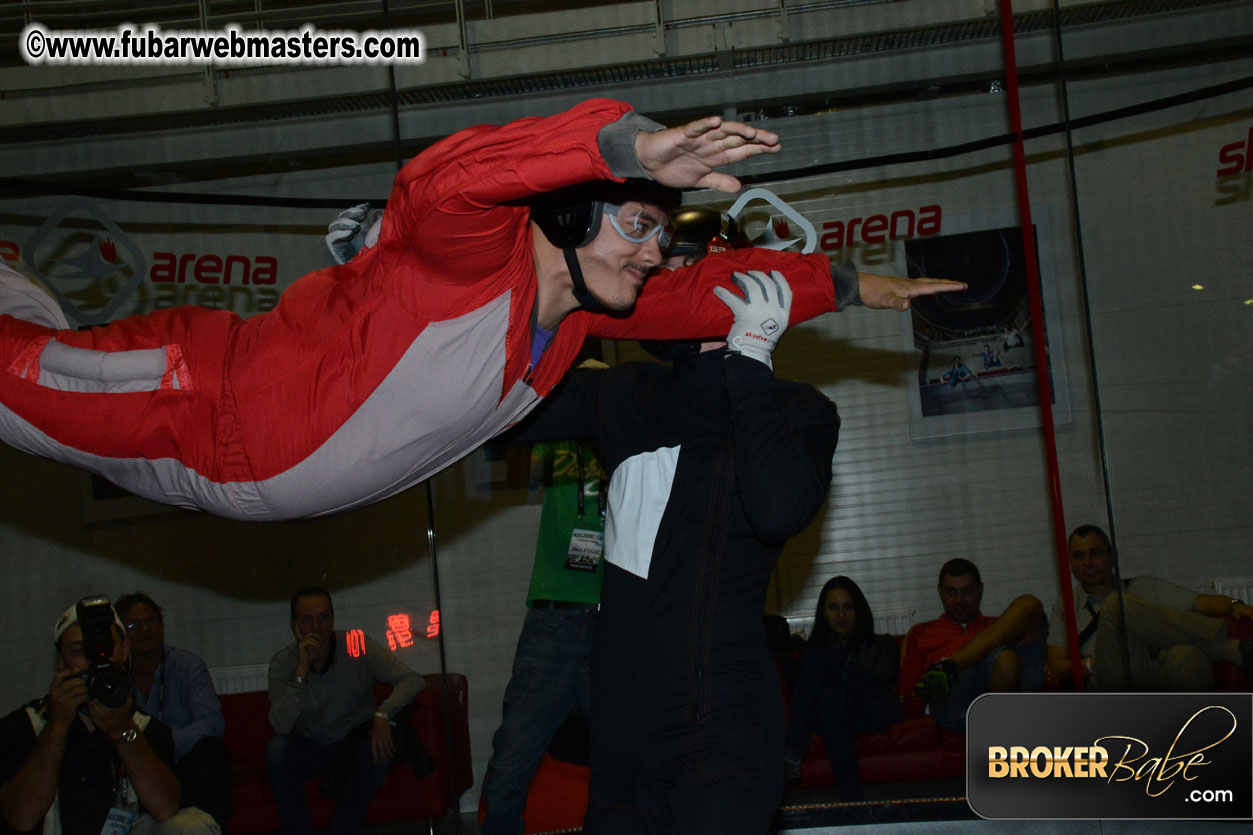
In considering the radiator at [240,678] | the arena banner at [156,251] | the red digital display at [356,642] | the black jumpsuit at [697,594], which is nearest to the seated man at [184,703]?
the radiator at [240,678]

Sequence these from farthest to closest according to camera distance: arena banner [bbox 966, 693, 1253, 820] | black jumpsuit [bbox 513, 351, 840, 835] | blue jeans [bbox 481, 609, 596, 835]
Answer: blue jeans [bbox 481, 609, 596, 835] → arena banner [bbox 966, 693, 1253, 820] → black jumpsuit [bbox 513, 351, 840, 835]

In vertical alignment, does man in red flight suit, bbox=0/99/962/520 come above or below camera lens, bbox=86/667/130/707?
above

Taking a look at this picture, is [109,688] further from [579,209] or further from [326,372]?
[579,209]

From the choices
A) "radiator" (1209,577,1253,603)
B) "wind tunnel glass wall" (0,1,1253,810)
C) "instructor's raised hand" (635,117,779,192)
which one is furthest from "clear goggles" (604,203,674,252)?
"radiator" (1209,577,1253,603)

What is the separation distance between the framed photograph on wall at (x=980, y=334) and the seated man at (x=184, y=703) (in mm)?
2617

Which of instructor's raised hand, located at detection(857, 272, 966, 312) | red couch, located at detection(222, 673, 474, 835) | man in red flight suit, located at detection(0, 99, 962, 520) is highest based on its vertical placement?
instructor's raised hand, located at detection(857, 272, 966, 312)

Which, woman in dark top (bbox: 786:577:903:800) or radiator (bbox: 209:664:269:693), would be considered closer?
woman in dark top (bbox: 786:577:903:800)

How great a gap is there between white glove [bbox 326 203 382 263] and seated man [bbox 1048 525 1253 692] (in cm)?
254

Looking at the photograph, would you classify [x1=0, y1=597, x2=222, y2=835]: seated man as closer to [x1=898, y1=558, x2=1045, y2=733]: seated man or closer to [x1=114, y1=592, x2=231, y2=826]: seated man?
[x1=114, y1=592, x2=231, y2=826]: seated man

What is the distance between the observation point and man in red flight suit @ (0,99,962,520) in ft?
4.38

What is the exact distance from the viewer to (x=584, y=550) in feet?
9.48

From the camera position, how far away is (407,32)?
11.3ft

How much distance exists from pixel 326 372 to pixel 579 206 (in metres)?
0.43

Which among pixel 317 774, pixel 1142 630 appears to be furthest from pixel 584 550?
pixel 1142 630
